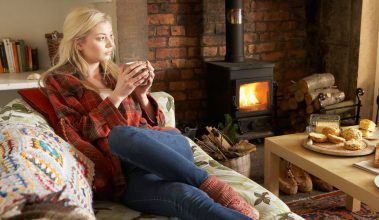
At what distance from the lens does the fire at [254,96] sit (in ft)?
10.3

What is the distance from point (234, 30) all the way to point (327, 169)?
5.56ft

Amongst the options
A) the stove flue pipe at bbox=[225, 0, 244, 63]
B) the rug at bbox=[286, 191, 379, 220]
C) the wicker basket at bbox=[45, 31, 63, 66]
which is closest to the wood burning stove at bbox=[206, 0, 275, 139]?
the stove flue pipe at bbox=[225, 0, 244, 63]

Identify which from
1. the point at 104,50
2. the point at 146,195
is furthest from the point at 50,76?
the point at 146,195

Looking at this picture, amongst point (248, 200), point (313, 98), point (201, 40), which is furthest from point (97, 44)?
point (313, 98)

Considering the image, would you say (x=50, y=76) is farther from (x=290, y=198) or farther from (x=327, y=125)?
(x=290, y=198)

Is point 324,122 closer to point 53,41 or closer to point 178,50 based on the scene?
point 178,50

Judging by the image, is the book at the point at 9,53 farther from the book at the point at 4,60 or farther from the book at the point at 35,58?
the book at the point at 35,58

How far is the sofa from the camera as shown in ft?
2.90

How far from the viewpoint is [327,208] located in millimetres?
2275

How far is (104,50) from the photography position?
1.80 m

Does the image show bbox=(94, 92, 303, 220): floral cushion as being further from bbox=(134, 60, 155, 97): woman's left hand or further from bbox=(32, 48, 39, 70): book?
bbox=(32, 48, 39, 70): book

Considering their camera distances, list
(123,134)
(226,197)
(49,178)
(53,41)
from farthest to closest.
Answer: (53,41) → (123,134) → (226,197) → (49,178)

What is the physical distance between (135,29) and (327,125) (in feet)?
4.62

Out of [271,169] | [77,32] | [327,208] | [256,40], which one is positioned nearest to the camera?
[77,32]
